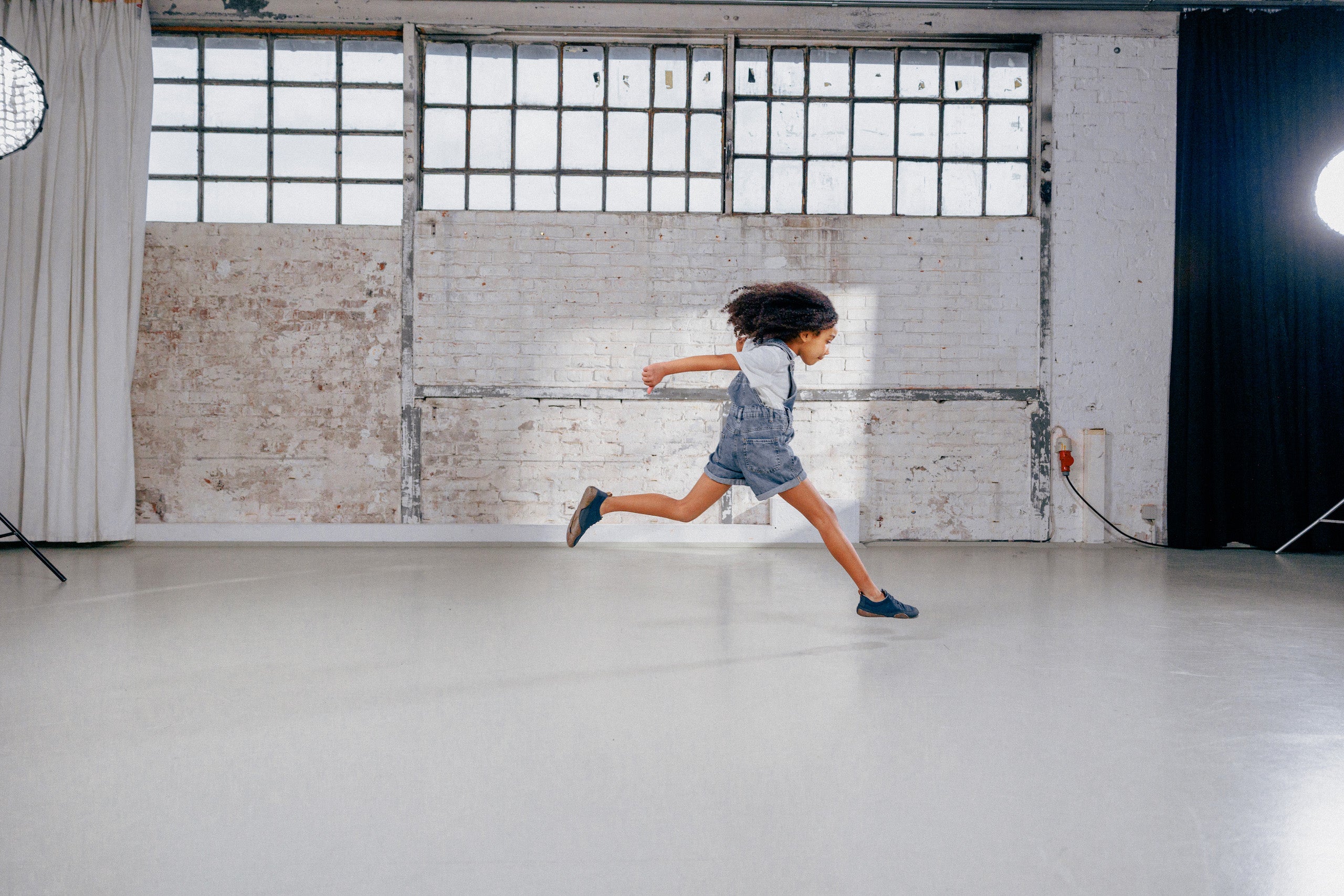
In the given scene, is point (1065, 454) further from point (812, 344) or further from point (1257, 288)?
point (812, 344)

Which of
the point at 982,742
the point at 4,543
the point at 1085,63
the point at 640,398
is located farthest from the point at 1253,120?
the point at 4,543

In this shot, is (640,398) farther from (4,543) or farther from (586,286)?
(4,543)

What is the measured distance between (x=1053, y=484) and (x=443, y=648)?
383 centimetres

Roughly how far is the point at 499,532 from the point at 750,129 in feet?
9.36

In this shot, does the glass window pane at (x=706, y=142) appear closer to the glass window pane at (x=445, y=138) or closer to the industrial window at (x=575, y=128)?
the industrial window at (x=575, y=128)

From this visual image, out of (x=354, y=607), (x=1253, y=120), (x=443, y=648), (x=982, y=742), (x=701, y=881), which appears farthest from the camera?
(x=1253, y=120)

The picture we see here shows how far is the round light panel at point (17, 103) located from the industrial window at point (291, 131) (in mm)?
1443

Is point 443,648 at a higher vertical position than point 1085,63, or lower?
lower

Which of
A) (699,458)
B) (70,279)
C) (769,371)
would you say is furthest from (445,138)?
(769,371)

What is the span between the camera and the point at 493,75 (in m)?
4.86

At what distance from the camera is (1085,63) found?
4.77 meters

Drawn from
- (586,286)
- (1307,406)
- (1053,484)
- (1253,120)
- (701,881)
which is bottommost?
(701,881)

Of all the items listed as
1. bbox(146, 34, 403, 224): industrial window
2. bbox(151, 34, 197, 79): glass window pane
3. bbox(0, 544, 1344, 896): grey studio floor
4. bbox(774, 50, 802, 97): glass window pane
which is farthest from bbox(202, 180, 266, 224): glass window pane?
bbox(774, 50, 802, 97): glass window pane

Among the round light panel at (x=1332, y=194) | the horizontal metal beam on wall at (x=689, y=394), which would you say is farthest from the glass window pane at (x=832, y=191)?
the round light panel at (x=1332, y=194)
